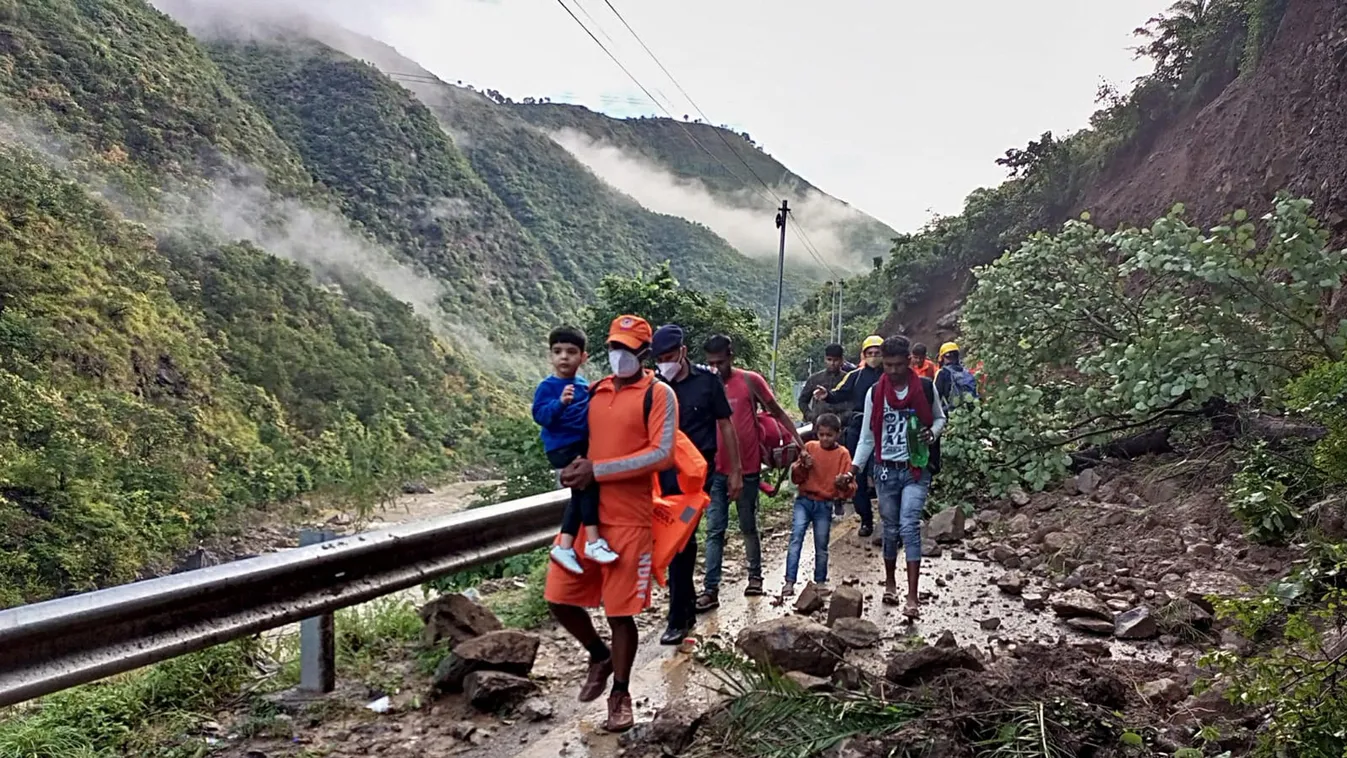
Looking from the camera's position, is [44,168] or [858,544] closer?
[858,544]

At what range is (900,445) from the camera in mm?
5445

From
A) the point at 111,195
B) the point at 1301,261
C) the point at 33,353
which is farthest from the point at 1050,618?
the point at 111,195

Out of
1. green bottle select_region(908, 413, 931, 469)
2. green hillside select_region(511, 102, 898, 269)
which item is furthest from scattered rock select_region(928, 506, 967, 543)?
green hillside select_region(511, 102, 898, 269)

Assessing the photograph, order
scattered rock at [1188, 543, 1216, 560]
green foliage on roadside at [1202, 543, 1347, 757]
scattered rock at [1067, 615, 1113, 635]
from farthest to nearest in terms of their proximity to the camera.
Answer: scattered rock at [1188, 543, 1216, 560], scattered rock at [1067, 615, 1113, 635], green foliage on roadside at [1202, 543, 1347, 757]

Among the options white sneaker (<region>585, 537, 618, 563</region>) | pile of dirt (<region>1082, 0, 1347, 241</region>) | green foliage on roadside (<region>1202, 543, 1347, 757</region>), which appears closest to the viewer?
green foliage on roadside (<region>1202, 543, 1347, 757</region>)

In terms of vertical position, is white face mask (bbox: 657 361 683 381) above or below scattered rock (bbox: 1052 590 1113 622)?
above

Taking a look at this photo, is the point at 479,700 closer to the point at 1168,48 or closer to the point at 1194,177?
the point at 1194,177

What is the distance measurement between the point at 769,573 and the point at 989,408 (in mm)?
2576

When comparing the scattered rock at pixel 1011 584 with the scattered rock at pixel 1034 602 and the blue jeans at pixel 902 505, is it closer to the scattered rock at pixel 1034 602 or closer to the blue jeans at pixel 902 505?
the scattered rock at pixel 1034 602

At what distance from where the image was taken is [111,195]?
33312 millimetres

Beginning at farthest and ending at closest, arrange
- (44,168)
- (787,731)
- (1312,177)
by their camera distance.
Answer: (44,168)
(1312,177)
(787,731)

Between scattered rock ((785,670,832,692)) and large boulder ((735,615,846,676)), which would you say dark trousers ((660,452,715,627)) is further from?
scattered rock ((785,670,832,692))

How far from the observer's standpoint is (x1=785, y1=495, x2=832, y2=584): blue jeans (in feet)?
19.4

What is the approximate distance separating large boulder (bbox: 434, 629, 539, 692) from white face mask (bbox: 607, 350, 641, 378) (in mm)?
1330
